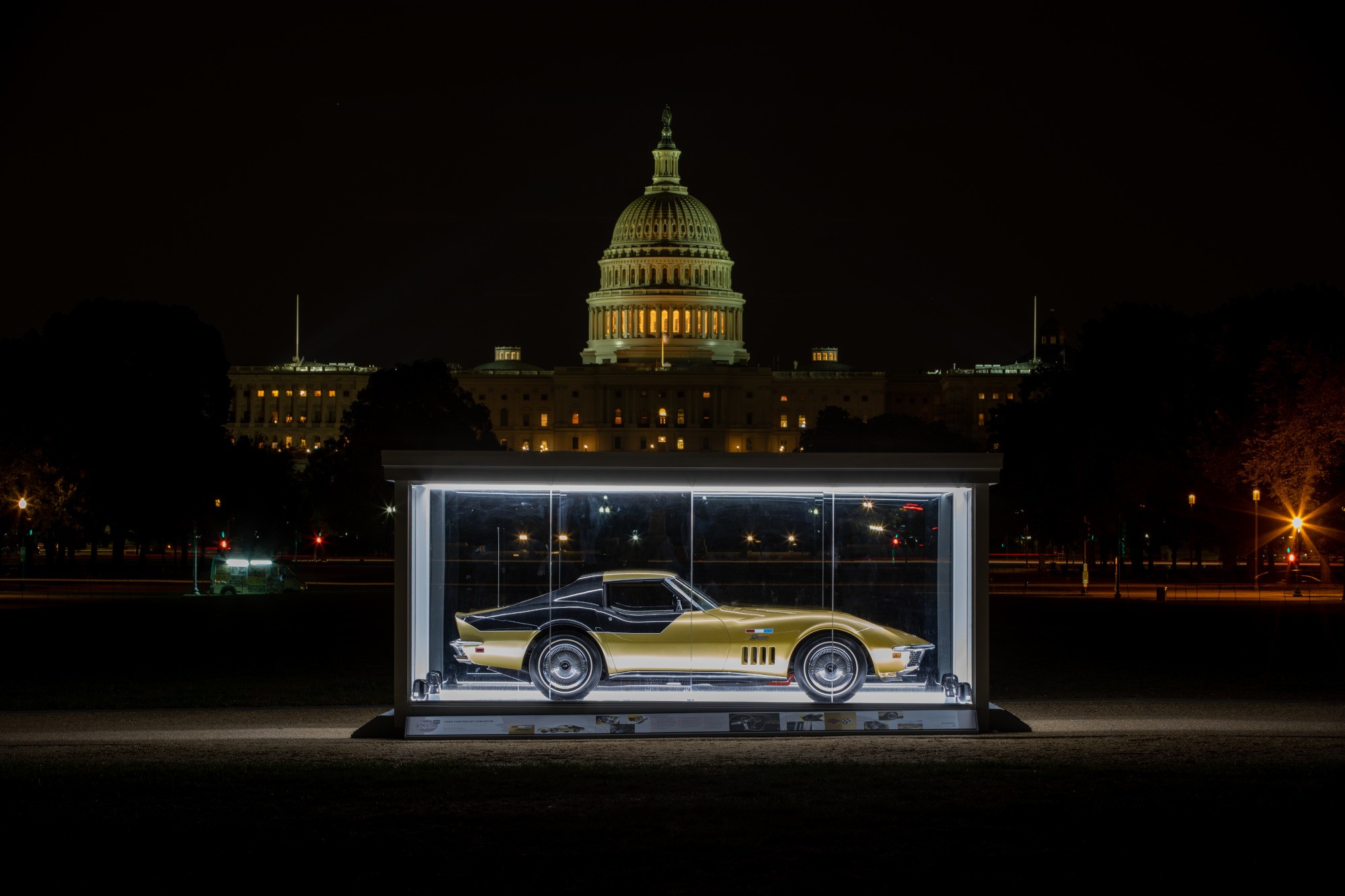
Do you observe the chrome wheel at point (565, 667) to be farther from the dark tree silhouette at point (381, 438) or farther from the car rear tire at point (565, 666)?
the dark tree silhouette at point (381, 438)

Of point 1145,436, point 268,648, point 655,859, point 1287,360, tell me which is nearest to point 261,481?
point 1145,436

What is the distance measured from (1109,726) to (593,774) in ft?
21.9

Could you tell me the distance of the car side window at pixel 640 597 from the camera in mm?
19219

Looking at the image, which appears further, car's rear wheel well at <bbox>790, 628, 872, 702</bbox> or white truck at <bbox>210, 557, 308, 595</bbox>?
white truck at <bbox>210, 557, 308, 595</bbox>

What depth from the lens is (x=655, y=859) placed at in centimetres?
1270

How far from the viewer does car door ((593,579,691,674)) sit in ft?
63.2

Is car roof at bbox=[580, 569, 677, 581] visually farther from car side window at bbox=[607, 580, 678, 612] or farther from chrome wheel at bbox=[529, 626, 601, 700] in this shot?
chrome wheel at bbox=[529, 626, 601, 700]

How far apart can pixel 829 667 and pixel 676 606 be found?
179 cm

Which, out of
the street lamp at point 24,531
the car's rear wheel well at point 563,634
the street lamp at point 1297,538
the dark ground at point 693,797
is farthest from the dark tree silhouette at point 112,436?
the car's rear wheel well at point 563,634

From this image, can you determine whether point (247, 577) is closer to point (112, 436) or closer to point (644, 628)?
point (112, 436)

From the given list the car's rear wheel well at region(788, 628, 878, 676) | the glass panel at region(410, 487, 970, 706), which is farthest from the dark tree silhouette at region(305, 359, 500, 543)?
the car's rear wheel well at region(788, 628, 878, 676)

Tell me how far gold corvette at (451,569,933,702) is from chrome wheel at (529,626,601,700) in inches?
0.4

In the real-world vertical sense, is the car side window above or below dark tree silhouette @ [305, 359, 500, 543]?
below

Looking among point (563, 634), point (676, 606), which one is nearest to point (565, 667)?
point (563, 634)
